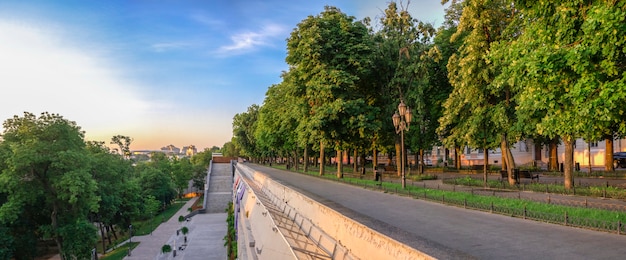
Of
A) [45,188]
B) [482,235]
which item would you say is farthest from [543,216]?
[45,188]

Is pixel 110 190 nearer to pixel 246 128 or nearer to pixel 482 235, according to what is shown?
pixel 482 235

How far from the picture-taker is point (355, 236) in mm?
7090

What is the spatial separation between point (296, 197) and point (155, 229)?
45.3 m

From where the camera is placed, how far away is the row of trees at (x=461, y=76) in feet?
32.4

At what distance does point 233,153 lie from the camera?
451 feet

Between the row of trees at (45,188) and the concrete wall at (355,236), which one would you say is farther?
the row of trees at (45,188)

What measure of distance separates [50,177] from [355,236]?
95.8 feet

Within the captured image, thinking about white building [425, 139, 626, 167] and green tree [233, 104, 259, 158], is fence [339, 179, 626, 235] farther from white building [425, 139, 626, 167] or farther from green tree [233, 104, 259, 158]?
green tree [233, 104, 259, 158]

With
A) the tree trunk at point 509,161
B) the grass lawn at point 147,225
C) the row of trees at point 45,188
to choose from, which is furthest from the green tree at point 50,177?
the tree trunk at point 509,161

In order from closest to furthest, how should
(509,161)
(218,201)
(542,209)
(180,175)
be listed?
(542,209)
(509,161)
(218,201)
(180,175)

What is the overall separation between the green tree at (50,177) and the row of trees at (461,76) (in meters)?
16.5

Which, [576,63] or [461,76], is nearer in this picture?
[576,63]

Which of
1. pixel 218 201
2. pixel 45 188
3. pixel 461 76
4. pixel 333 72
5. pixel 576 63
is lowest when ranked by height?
pixel 218 201

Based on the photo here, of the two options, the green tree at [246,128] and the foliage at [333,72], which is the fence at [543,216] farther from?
the green tree at [246,128]
